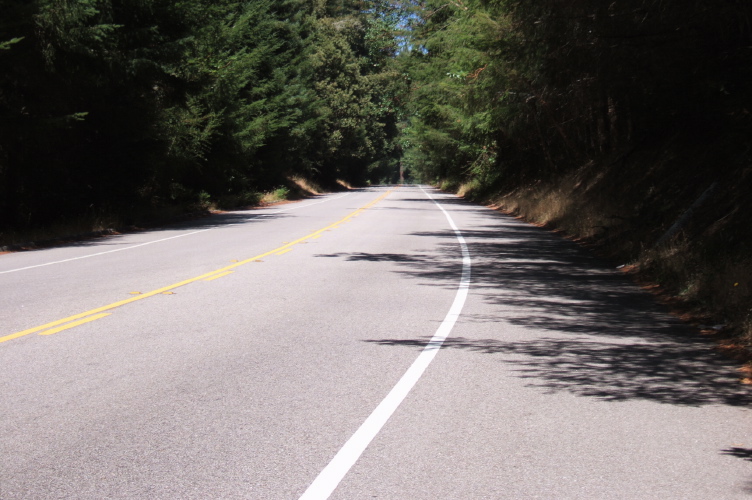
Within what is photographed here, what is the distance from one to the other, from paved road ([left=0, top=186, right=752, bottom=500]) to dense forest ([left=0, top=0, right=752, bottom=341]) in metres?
2.29

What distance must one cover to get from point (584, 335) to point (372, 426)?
13.3 ft

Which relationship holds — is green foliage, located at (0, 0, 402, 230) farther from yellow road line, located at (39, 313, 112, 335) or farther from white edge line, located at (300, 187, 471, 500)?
white edge line, located at (300, 187, 471, 500)

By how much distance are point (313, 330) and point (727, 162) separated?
10.3 metres

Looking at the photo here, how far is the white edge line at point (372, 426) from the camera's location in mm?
4430

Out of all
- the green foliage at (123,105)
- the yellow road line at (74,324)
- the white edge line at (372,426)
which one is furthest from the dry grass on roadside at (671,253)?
the green foliage at (123,105)

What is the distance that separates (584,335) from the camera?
28.9ft

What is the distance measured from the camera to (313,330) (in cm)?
887

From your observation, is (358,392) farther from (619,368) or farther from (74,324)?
(74,324)

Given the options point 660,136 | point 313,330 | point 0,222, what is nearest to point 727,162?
point 660,136

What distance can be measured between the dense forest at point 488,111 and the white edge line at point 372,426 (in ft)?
10.6

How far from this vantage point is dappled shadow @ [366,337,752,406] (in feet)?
21.1

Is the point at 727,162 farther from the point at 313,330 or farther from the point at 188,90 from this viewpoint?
the point at 188,90

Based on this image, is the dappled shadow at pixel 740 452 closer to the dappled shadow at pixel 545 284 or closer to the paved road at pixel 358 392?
the paved road at pixel 358 392

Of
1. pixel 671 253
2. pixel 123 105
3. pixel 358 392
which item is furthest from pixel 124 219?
pixel 358 392
